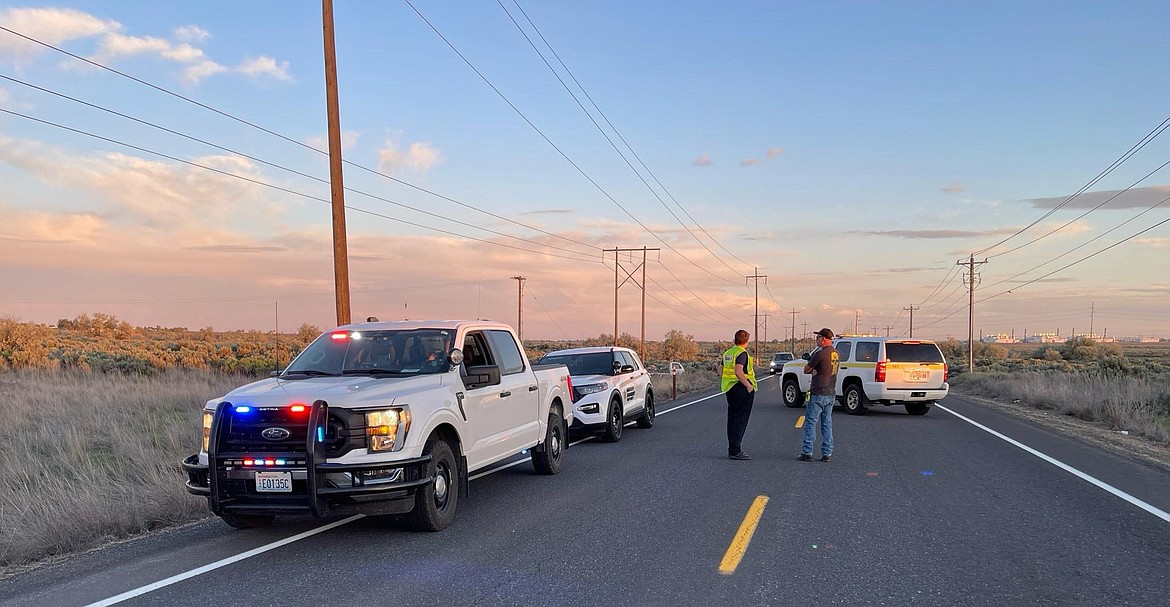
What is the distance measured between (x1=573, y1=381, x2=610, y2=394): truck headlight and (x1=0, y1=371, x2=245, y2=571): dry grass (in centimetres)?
638

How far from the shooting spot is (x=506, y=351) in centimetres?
1006

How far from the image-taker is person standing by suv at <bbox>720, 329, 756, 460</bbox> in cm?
1176

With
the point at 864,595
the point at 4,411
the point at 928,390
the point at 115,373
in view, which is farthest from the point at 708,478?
the point at 115,373

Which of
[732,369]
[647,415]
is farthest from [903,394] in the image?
[732,369]

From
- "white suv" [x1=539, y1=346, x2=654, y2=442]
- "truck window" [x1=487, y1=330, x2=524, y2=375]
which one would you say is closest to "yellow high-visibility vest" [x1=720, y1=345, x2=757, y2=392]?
"white suv" [x1=539, y1=346, x2=654, y2=442]

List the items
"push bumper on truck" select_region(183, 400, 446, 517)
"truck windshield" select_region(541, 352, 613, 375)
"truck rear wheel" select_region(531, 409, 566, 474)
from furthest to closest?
"truck windshield" select_region(541, 352, 613, 375) < "truck rear wheel" select_region(531, 409, 566, 474) < "push bumper on truck" select_region(183, 400, 446, 517)

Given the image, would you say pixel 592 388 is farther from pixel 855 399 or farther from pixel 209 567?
pixel 855 399

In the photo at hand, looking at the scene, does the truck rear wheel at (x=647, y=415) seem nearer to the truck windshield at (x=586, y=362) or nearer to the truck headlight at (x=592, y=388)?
the truck windshield at (x=586, y=362)

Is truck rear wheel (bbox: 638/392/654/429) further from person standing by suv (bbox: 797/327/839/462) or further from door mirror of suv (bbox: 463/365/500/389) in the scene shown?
door mirror of suv (bbox: 463/365/500/389)

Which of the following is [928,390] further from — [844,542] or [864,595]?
[864,595]

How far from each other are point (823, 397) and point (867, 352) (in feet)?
30.8

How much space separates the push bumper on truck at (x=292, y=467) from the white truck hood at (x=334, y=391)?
9cm

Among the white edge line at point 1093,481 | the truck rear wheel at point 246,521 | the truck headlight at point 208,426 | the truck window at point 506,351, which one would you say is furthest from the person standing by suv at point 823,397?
the truck headlight at point 208,426

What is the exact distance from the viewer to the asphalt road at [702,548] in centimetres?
558
